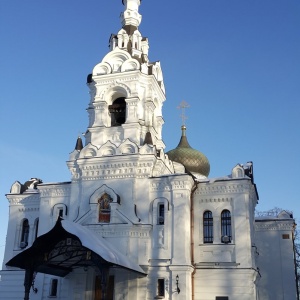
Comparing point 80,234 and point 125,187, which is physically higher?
point 125,187

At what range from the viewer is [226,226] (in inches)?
768

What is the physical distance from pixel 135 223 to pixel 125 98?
6303 mm

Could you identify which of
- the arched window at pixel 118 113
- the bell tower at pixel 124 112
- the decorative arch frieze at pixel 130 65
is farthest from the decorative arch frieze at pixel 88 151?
the decorative arch frieze at pixel 130 65

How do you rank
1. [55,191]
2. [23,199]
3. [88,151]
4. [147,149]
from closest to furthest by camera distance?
1. [147,149]
2. [88,151]
3. [55,191]
4. [23,199]

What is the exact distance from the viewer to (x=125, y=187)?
19969 millimetres

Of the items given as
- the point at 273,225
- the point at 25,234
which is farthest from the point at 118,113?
the point at 273,225

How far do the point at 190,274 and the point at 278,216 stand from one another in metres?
7.07

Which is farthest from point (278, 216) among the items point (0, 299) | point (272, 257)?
point (0, 299)

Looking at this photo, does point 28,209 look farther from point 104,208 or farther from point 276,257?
point 276,257

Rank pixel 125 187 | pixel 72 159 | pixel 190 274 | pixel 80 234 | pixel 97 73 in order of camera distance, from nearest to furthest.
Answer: pixel 80 234, pixel 190 274, pixel 125 187, pixel 72 159, pixel 97 73

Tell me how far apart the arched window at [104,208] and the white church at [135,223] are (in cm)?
4

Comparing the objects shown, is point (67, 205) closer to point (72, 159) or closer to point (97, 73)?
point (72, 159)

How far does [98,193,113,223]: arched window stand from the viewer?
1969 centimetres

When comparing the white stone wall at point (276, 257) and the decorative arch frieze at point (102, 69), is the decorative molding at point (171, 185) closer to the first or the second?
the white stone wall at point (276, 257)
